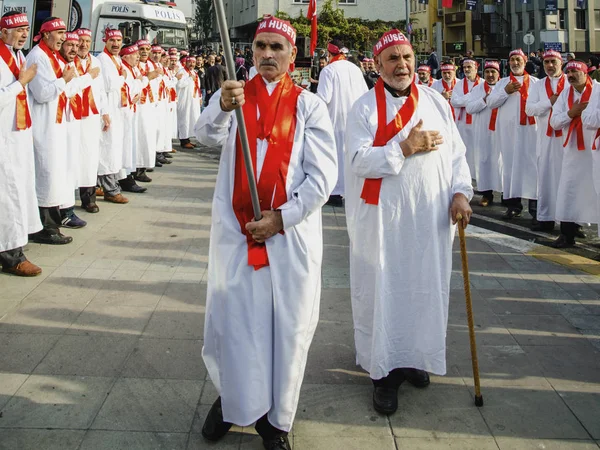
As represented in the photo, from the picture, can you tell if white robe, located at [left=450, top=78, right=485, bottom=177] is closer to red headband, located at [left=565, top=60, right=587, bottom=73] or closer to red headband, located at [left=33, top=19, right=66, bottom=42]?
red headband, located at [left=565, top=60, right=587, bottom=73]

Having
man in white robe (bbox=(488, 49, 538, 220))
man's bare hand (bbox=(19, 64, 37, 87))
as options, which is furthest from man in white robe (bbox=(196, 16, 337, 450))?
man in white robe (bbox=(488, 49, 538, 220))

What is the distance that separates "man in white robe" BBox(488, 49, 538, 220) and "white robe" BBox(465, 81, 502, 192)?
0.47 m

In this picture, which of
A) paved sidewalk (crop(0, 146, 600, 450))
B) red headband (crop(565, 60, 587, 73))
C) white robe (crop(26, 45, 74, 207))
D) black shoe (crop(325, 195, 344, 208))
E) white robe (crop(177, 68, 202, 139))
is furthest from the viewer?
white robe (crop(177, 68, 202, 139))

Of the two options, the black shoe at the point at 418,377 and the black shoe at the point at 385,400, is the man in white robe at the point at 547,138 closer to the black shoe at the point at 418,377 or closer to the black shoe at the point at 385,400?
the black shoe at the point at 418,377

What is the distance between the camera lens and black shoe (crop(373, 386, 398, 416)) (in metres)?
4.00

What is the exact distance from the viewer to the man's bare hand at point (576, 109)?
26.1ft

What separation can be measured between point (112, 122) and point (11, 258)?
3678 millimetres

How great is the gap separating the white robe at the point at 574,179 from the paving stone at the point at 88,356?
5660 mm

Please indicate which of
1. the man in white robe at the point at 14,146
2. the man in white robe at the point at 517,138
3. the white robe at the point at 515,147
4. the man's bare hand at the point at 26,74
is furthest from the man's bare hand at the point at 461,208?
the white robe at the point at 515,147

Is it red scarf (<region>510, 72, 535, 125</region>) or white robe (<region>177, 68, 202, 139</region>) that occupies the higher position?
white robe (<region>177, 68, 202, 139</region>)

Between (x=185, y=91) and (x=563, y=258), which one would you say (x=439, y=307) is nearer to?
(x=563, y=258)

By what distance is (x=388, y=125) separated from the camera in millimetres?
4164

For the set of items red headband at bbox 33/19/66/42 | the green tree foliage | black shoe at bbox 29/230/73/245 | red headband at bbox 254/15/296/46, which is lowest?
black shoe at bbox 29/230/73/245

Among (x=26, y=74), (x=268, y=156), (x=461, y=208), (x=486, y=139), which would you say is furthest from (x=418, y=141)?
(x=486, y=139)
